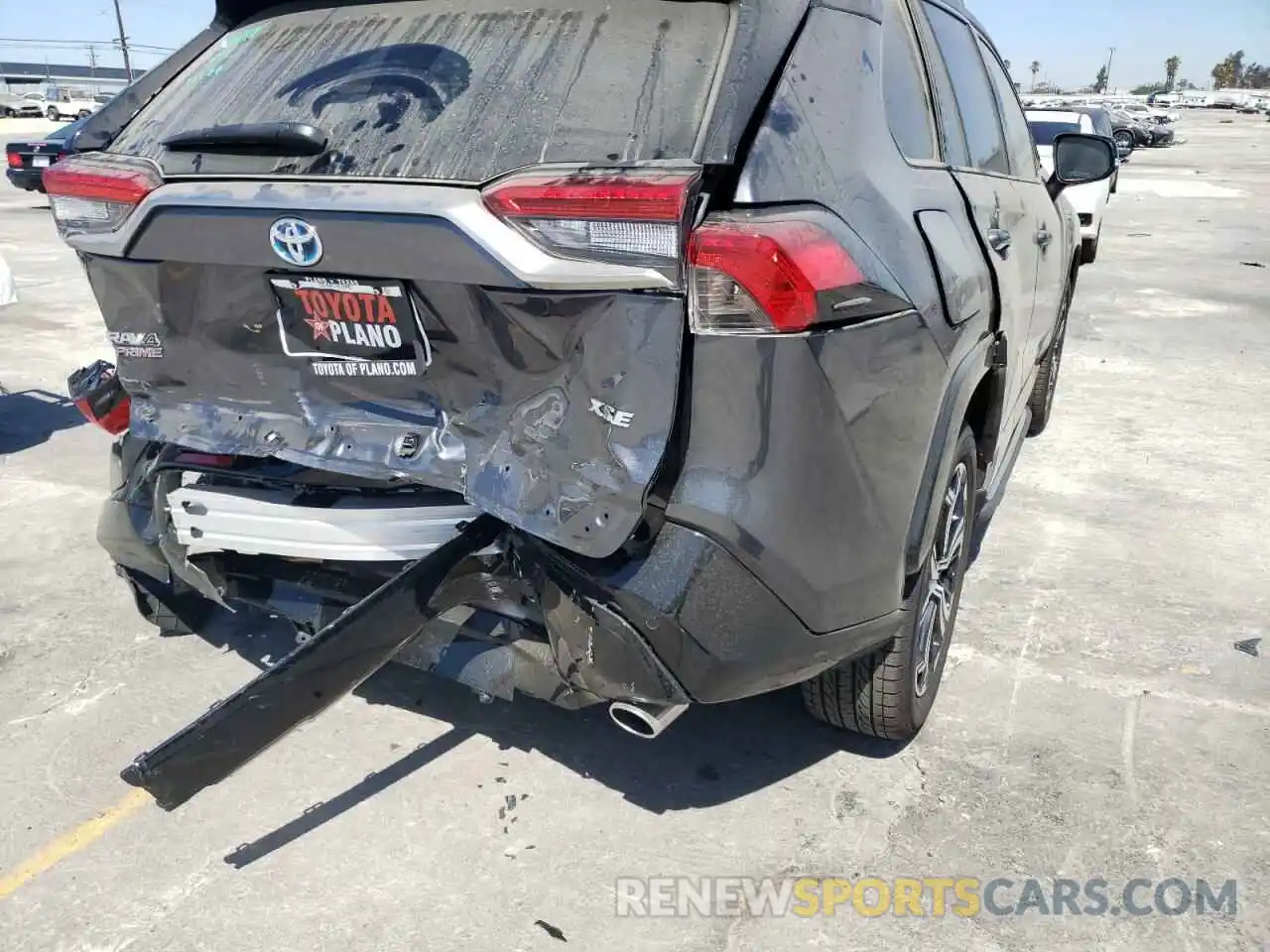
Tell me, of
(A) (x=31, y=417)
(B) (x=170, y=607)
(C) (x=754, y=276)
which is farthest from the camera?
(A) (x=31, y=417)

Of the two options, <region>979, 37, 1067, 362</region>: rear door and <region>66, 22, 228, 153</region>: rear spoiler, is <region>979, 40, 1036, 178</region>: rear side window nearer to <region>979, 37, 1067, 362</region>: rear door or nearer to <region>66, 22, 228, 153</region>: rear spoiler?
<region>979, 37, 1067, 362</region>: rear door

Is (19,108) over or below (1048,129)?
below

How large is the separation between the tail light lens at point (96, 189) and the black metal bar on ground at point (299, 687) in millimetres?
1106

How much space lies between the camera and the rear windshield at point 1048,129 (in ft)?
38.9

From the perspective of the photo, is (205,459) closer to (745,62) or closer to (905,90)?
(745,62)

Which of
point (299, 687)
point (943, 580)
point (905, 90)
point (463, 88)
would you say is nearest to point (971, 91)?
point (905, 90)

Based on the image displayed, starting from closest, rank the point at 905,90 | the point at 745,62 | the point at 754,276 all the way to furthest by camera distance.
Answer: 1. the point at 754,276
2. the point at 745,62
3. the point at 905,90

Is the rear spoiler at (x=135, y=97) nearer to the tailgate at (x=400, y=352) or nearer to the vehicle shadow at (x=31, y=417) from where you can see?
the tailgate at (x=400, y=352)

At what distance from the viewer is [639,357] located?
78.7 inches

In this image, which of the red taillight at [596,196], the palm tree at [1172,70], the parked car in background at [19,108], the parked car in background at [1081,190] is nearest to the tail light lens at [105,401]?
the red taillight at [596,196]

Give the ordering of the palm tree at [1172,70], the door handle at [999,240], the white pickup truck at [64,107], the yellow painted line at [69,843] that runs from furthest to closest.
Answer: the palm tree at [1172,70] → the white pickup truck at [64,107] → the door handle at [999,240] → the yellow painted line at [69,843]

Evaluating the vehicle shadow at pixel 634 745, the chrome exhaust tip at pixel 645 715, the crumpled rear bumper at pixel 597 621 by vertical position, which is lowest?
the vehicle shadow at pixel 634 745

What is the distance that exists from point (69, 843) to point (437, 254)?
1.71 meters

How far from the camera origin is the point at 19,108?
45250mm
